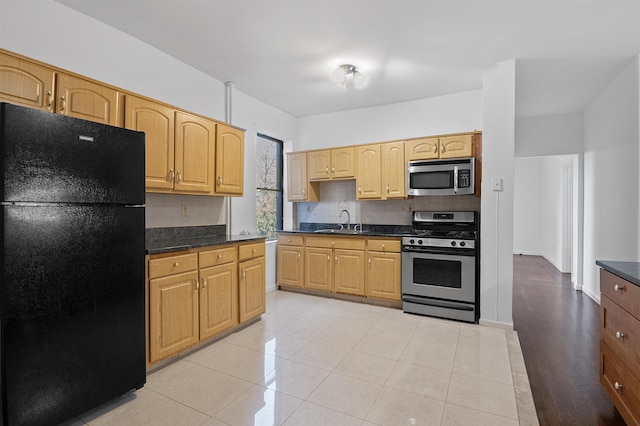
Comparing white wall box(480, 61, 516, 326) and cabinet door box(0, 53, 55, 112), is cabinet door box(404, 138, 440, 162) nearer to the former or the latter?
white wall box(480, 61, 516, 326)

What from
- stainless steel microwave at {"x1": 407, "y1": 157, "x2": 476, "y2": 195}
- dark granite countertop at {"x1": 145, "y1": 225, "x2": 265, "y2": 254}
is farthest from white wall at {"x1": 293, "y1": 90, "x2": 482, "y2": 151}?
dark granite countertop at {"x1": 145, "y1": 225, "x2": 265, "y2": 254}

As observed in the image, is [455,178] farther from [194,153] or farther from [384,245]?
[194,153]

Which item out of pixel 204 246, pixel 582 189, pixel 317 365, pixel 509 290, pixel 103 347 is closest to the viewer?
pixel 103 347

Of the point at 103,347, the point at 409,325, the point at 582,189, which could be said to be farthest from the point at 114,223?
the point at 582,189

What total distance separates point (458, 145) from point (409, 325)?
83.6 inches

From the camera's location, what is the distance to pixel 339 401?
6.85 ft

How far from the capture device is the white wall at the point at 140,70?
227cm

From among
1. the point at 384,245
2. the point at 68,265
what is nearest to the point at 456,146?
the point at 384,245

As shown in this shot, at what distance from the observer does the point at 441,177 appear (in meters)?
3.94

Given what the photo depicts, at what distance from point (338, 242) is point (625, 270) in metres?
2.91

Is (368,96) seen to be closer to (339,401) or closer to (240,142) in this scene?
(240,142)

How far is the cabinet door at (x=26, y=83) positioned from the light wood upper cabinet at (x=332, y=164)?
3.22 meters

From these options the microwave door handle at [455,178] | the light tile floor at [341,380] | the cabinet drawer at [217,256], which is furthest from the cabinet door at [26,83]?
the microwave door handle at [455,178]

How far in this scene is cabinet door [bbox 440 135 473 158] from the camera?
3.83m
